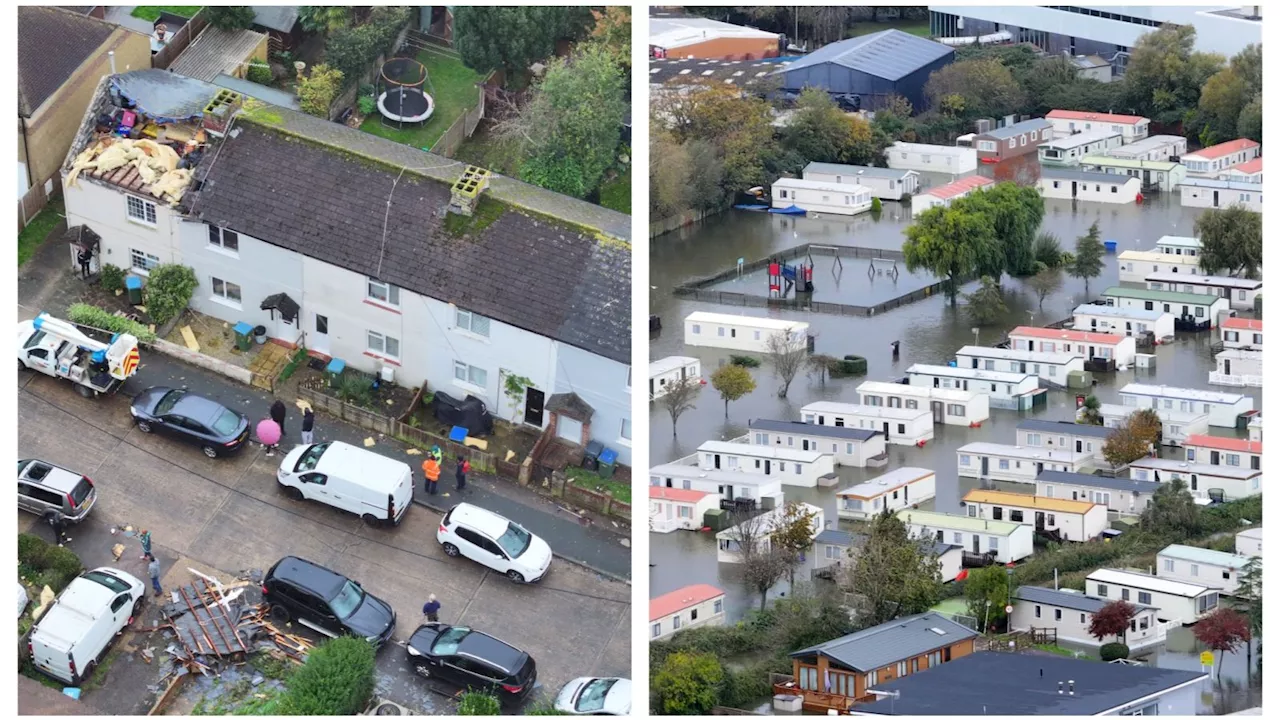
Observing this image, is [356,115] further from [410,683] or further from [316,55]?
[410,683]

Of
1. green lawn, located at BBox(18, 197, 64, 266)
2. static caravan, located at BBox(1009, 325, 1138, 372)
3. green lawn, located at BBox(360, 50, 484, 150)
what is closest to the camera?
green lawn, located at BBox(18, 197, 64, 266)

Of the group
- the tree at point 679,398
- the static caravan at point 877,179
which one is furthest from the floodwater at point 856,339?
the static caravan at point 877,179

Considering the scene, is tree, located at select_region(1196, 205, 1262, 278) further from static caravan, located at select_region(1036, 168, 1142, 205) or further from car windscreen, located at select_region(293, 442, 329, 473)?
car windscreen, located at select_region(293, 442, 329, 473)

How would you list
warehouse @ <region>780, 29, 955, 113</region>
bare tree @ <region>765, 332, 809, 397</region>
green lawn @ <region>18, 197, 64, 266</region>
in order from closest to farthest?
green lawn @ <region>18, 197, 64, 266</region>
bare tree @ <region>765, 332, 809, 397</region>
warehouse @ <region>780, 29, 955, 113</region>

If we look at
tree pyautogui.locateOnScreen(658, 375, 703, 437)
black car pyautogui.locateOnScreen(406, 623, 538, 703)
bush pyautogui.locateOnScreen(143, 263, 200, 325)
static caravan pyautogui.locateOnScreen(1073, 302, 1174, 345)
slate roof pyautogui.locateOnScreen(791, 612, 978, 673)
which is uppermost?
bush pyautogui.locateOnScreen(143, 263, 200, 325)

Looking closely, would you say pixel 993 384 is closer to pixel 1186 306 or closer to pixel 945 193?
pixel 1186 306

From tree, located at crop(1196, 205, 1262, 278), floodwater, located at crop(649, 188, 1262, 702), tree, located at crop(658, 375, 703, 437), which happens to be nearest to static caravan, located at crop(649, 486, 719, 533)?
floodwater, located at crop(649, 188, 1262, 702)

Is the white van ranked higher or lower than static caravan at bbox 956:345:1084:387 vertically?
higher
